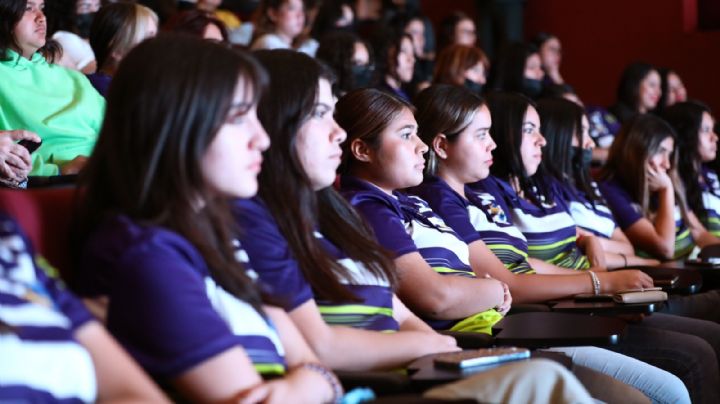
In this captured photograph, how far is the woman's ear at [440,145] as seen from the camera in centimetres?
290

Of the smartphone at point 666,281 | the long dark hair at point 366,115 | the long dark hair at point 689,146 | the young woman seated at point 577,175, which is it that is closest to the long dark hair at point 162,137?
the long dark hair at point 366,115

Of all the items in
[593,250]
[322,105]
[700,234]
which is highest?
[322,105]

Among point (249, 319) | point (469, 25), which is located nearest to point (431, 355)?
point (249, 319)

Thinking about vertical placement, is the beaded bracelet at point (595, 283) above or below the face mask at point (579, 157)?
below

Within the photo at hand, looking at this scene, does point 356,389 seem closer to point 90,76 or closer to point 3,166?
point 3,166

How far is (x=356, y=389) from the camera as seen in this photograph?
166cm

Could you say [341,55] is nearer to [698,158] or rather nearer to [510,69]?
[510,69]

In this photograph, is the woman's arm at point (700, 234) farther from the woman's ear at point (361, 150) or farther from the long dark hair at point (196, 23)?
the woman's ear at point (361, 150)

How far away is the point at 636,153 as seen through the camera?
4055 millimetres

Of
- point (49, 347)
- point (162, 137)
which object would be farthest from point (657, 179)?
point (49, 347)

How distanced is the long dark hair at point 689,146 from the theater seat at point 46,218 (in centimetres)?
333

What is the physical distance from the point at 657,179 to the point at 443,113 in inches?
58.4

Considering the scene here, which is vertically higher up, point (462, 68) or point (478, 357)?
point (478, 357)

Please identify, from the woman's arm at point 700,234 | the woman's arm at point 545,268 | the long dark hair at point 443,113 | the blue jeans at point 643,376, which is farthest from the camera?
the woman's arm at point 700,234
